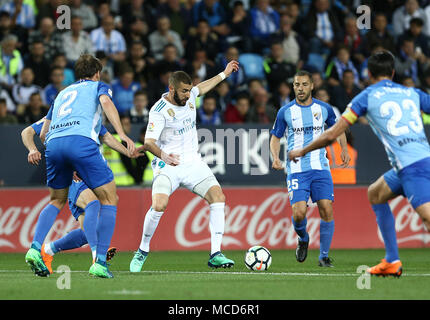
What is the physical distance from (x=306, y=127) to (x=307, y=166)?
1.57 feet

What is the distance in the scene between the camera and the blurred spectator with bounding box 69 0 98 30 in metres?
17.6

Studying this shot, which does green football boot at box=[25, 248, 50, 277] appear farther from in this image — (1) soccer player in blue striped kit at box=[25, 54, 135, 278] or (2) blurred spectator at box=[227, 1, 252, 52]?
(2) blurred spectator at box=[227, 1, 252, 52]

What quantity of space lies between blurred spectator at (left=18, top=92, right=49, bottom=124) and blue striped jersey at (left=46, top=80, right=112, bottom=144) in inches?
251

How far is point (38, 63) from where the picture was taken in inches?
645

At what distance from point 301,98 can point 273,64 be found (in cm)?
661

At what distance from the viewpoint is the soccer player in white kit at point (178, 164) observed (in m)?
9.88

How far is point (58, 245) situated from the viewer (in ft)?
32.6

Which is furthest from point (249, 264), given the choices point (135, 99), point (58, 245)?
point (135, 99)

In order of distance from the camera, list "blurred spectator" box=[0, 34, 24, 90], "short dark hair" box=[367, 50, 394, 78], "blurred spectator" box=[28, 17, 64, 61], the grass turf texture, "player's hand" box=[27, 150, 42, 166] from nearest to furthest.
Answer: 1. the grass turf texture
2. "short dark hair" box=[367, 50, 394, 78]
3. "player's hand" box=[27, 150, 42, 166]
4. "blurred spectator" box=[0, 34, 24, 90]
5. "blurred spectator" box=[28, 17, 64, 61]

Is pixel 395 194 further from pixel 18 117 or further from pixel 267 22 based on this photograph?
pixel 267 22

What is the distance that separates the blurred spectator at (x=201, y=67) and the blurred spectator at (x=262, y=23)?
1527 mm

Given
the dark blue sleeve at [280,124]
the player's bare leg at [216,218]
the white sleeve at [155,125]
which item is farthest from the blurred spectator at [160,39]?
the player's bare leg at [216,218]

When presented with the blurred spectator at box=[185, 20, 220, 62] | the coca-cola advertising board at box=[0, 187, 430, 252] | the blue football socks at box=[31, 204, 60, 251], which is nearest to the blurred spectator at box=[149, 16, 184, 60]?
the blurred spectator at box=[185, 20, 220, 62]

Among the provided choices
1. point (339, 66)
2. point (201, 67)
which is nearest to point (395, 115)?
point (201, 67)
